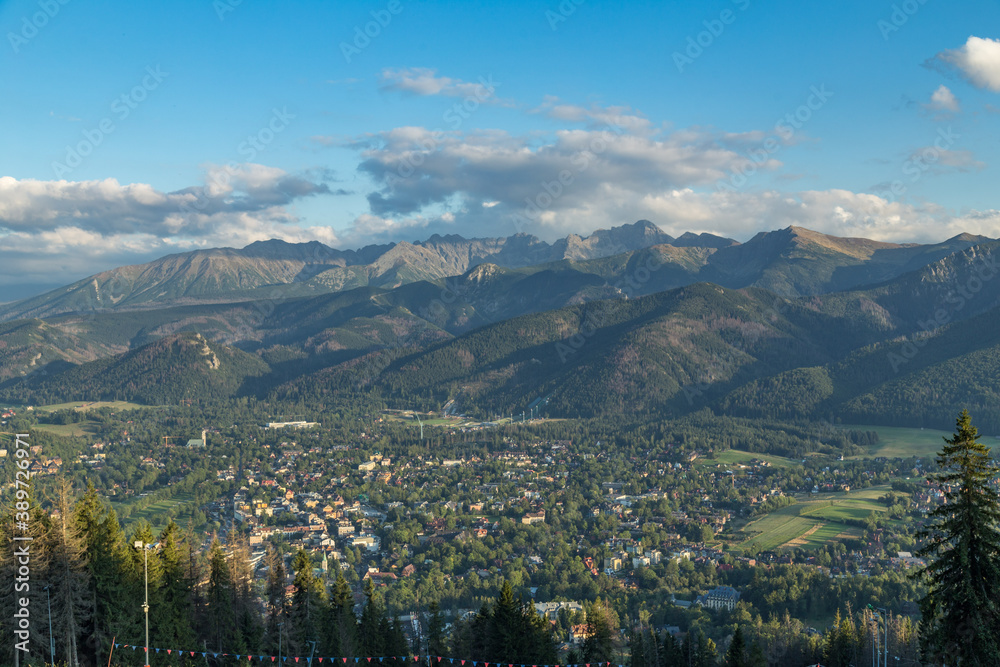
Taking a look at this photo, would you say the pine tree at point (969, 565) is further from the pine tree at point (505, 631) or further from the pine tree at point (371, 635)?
the pine tree at point (371, 635)

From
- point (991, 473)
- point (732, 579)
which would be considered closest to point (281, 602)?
point (991, 473)

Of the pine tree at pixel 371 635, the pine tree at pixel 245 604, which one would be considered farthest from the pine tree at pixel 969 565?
the pine tree at pixel 245 604

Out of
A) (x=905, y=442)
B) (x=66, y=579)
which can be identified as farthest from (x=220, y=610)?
(x=905, y=442)

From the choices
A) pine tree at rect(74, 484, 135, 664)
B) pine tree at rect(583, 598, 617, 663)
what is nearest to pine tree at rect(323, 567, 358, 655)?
pine tree at rect(74, 484, 135, 664)

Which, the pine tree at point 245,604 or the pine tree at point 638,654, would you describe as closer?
the pine tree at point 245,604

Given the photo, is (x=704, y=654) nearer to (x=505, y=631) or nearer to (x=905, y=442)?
(x=505, y=631)

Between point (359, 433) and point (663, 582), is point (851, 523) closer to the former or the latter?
point (663, 582)

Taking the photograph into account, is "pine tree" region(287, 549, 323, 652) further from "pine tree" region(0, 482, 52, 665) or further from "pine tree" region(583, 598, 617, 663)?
"pine tree" region(583, 598, 617, 663)

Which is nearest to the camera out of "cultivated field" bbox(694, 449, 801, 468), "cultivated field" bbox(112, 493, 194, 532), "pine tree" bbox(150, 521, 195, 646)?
"pine tree" bbox(150, 521, 195, 646)

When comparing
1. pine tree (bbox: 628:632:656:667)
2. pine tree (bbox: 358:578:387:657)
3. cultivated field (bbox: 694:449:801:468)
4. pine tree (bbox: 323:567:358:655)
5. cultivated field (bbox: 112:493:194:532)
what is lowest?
cultivated field (bbox: 694:449:801:468)
